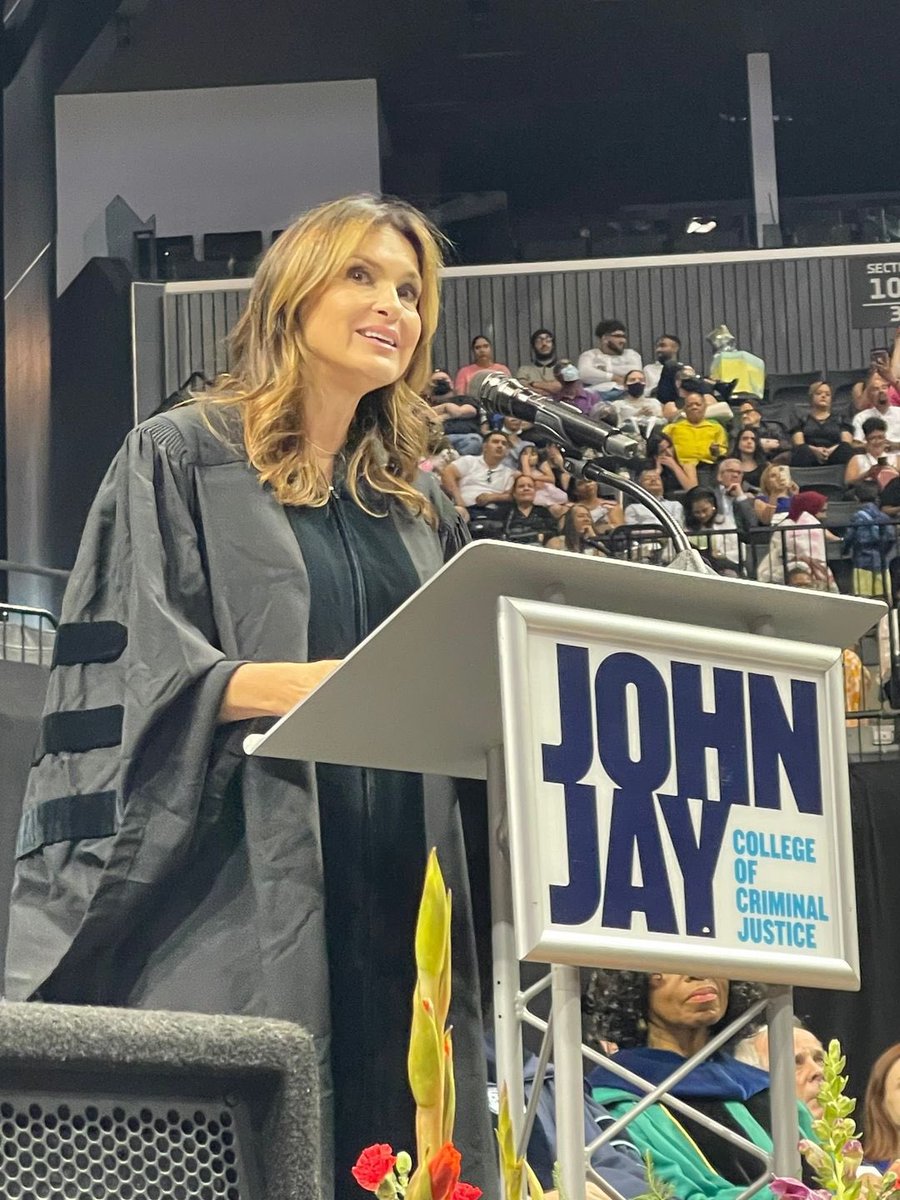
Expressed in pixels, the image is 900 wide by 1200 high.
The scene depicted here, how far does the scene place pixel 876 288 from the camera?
536 inches

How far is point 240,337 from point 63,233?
12217 millimetres

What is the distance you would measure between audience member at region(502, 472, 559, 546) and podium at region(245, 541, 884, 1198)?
23.2 ft

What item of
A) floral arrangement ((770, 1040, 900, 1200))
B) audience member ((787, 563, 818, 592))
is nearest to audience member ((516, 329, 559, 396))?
audience member ((787, 563, 818, 592))

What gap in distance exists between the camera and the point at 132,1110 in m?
0.91

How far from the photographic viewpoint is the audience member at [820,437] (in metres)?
10.6

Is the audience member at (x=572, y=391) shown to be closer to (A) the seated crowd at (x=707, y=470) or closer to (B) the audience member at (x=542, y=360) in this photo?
(A) the seated crowd at (x=707, y=470)

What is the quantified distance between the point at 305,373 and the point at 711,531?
6873mm

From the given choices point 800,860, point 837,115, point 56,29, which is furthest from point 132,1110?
point 837,115

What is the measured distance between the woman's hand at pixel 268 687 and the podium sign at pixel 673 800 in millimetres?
452

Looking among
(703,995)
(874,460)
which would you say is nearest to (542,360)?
(874,460)

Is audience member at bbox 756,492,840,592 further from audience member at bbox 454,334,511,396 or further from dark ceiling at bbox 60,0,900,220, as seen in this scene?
dark ceiling at bbox 60,0,900,220

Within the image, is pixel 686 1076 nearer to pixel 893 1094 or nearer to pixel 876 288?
pixel 893 1094

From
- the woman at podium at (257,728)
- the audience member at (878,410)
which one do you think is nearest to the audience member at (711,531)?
the audience member at (878,410)

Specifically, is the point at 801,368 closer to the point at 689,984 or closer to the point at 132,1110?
the point at 689,984
